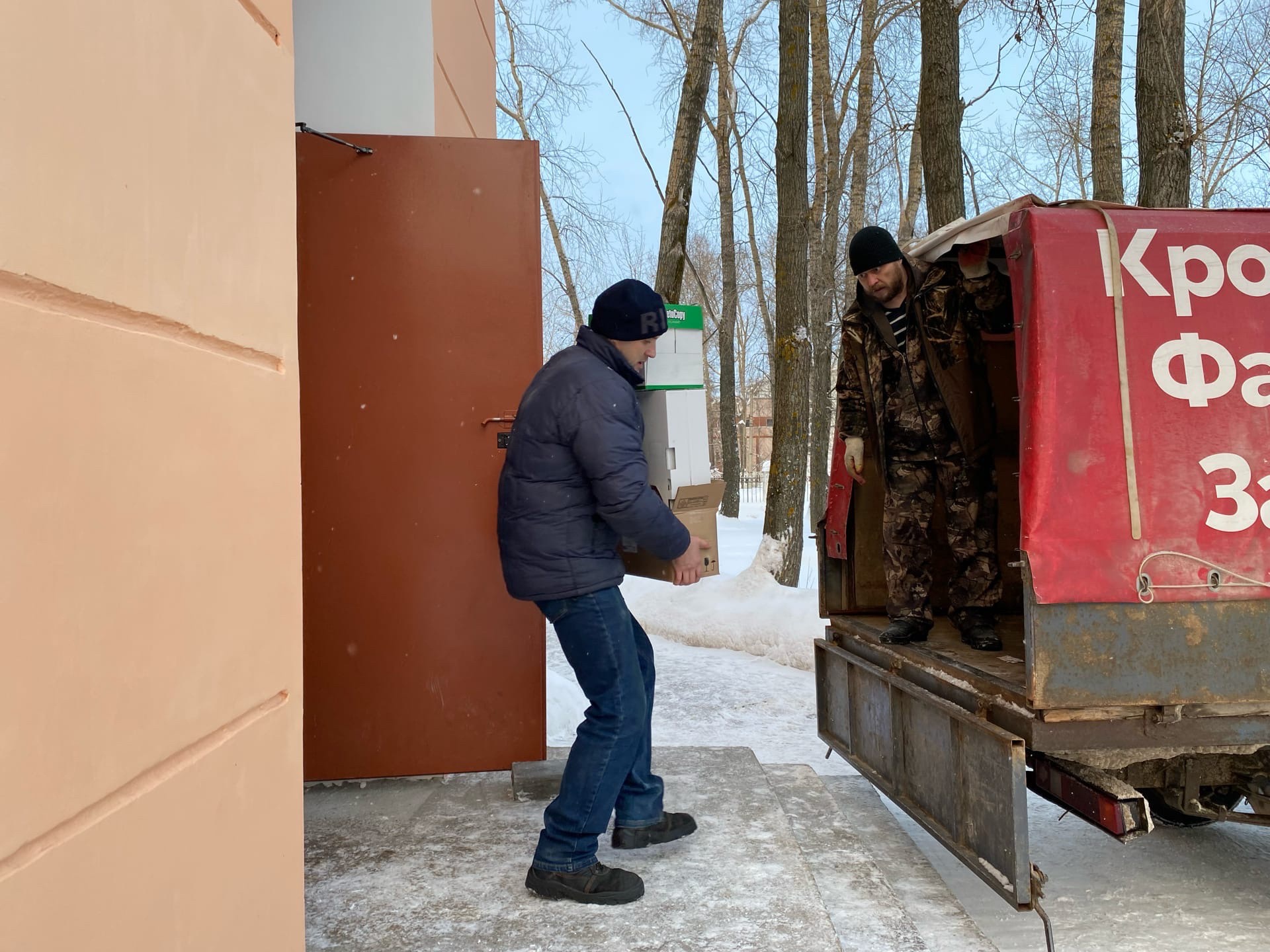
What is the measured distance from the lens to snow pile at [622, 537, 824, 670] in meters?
8.36

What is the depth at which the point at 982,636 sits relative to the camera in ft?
14.2

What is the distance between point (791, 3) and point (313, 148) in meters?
8.19

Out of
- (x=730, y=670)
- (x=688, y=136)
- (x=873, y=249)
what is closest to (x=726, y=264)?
(x=688, y=136)

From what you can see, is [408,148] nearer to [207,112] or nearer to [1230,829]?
[207,112]

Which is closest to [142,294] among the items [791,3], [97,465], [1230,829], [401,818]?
[97,465]

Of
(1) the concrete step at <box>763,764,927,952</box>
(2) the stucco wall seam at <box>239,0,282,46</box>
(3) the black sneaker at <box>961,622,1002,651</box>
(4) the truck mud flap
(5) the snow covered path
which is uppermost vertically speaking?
(2) the stucco wall seam at <box>239,0,282,46</box>

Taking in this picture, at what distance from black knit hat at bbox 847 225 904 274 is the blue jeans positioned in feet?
6.73

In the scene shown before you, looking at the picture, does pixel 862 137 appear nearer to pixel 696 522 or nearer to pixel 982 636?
pixel 982 636

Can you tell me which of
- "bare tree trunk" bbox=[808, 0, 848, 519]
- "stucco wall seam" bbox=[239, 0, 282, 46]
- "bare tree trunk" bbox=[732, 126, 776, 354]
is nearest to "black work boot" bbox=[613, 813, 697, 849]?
"stucco wall seam" bbox=[239, 0, 282, 46]

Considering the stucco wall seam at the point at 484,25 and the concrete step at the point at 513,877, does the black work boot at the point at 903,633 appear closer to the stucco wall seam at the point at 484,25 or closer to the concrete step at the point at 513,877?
the concrete step at the point at 513,877

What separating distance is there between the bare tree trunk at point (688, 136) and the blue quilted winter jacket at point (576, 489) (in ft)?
21.6

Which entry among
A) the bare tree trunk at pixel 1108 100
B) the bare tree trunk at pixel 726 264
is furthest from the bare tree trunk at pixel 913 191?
the bare tree trunk at pixel 1108 100

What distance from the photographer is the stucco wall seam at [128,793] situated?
4.16 ft

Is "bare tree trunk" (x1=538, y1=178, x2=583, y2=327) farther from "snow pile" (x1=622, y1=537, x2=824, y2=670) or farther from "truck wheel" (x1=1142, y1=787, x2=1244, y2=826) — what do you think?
"truck wheel" (x1=1142, y1=787, x2=1244, y2=826)
